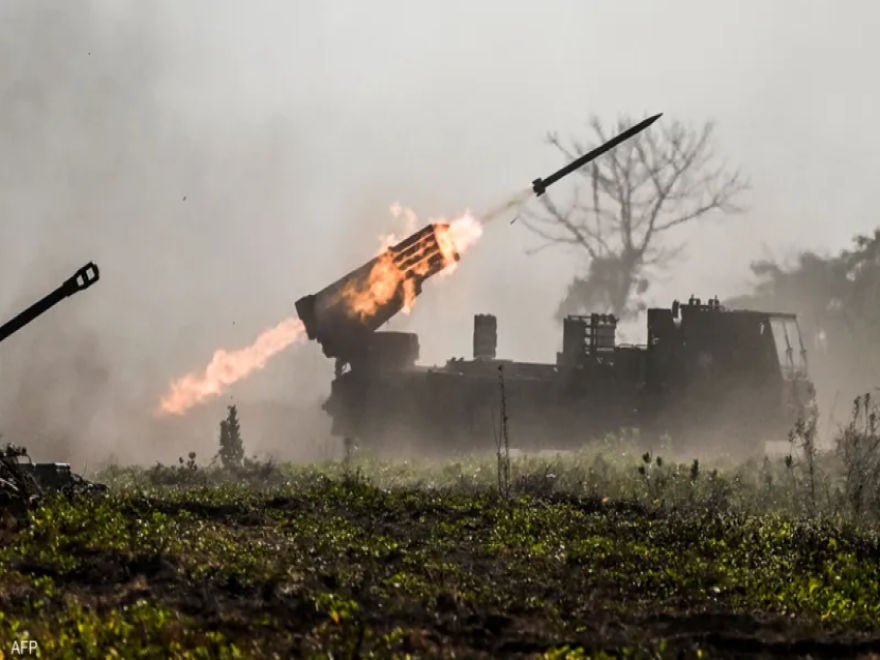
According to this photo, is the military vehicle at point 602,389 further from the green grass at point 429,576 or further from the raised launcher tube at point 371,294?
the green grass at point 429,576

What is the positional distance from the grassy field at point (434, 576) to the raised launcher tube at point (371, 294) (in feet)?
47.1

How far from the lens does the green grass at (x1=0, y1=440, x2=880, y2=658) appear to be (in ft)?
26.8

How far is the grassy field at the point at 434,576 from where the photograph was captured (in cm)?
815

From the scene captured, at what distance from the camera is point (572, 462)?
25.1 metres

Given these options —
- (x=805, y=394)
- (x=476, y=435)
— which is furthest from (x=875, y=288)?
(x=476, y=435)

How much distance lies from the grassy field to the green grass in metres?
0.03

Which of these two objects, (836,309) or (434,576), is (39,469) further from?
(836,309)

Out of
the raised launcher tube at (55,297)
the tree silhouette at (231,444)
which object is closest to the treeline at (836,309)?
the tree silhouette at (231,444)

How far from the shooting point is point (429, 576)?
33.9 ft

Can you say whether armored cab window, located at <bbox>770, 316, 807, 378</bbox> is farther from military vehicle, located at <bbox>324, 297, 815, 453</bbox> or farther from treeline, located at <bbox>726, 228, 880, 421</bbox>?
treeline, located at <bbox>726, 228, 880, 421</bbox>

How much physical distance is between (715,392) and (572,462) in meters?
8.38

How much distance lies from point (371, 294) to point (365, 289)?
0.20m

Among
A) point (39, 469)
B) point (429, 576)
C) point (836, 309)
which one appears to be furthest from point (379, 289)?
point (836, 309)

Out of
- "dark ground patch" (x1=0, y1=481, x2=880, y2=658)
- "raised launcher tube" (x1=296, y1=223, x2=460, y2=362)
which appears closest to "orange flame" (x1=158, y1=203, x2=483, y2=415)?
"raised launcher tube" (x1=296, y1=223, x2=460, y2=362)
